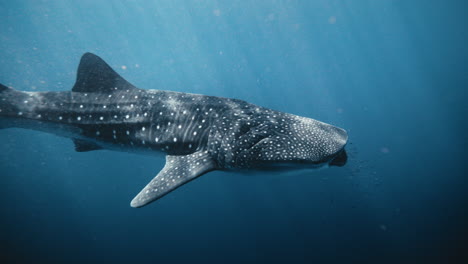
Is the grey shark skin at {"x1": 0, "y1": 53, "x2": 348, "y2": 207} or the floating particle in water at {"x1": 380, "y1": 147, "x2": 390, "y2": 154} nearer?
the grey shark skin at {"x1": 0, "y1": 53, "x2": 348, "y2": 207}

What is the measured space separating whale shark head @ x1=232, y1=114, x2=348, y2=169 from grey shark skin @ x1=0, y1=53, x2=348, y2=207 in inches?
0.5

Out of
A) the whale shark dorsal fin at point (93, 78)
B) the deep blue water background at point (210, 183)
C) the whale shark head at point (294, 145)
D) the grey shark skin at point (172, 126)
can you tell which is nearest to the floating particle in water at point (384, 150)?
the deep blue water background at point (210, 183)

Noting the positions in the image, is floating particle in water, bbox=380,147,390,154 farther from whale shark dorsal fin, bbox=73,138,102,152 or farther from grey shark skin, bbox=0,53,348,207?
whale shark dorsal fin, bbox=73,138,102,152

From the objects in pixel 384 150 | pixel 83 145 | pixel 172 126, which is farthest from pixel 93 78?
pixel 384 150

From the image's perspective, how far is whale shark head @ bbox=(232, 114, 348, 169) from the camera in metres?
2.51

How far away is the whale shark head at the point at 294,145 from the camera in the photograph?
8.25 ft

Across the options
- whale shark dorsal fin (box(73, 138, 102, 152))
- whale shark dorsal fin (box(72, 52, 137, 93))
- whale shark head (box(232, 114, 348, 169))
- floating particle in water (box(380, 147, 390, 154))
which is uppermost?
whale shark dorsal fin (box(72, 52, 137, 93))

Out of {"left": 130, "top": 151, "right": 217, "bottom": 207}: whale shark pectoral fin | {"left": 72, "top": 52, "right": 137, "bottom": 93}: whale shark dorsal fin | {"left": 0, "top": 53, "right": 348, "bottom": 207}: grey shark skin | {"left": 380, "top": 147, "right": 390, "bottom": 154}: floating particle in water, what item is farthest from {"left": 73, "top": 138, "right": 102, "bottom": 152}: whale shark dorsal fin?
{"left": 380, "top": 147, "right": 390, "bottom": 154}: floating particle in water

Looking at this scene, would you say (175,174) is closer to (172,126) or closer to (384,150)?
(172,126)

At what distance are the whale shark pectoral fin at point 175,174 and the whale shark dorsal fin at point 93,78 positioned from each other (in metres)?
1.80

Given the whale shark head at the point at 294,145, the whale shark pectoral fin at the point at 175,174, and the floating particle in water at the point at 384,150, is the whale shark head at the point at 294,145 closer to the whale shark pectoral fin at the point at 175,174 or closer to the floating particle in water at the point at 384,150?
the whale shark pectoral fin at the point at 175,174

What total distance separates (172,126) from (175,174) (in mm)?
868

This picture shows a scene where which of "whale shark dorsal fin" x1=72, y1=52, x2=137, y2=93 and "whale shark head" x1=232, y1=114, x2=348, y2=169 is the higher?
"whale shark dorsal fin" x1=72, y1=52, x2=137, y2=93

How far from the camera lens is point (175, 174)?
9.00ft
